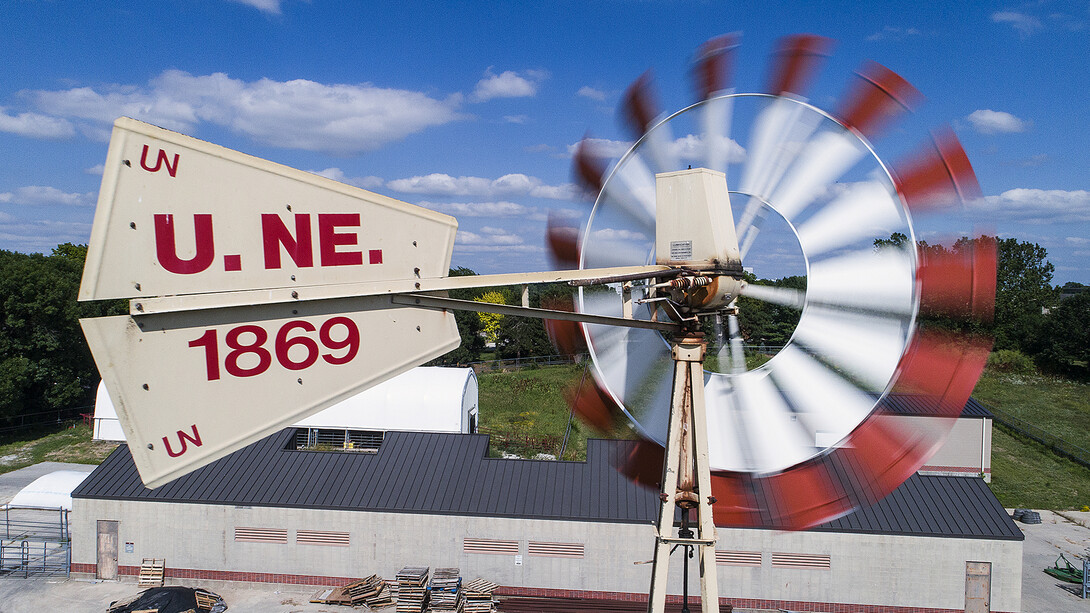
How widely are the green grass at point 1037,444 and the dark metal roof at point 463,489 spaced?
1264 cm

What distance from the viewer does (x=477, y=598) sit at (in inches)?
598

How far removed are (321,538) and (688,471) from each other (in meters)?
12.8

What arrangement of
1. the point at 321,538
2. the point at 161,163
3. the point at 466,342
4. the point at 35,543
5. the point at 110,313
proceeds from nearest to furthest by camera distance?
the point at 161,163 → the point at 321,538 → the point at 35,543 → the point at 110,313 → the point at 466,342

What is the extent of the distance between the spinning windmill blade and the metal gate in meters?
17.1

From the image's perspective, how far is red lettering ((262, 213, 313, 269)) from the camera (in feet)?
13.7

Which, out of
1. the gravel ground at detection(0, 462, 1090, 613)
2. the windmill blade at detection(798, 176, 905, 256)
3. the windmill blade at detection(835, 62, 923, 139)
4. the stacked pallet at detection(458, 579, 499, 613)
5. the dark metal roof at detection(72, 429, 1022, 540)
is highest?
the windmill blade at detection(835, 62, 923, 139)

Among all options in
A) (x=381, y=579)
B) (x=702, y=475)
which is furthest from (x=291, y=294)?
(x=381, y=579)

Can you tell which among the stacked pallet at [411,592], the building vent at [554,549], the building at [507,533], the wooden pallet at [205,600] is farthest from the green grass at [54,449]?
the building vent at [554,549]

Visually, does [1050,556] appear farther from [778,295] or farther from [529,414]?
[529,414]

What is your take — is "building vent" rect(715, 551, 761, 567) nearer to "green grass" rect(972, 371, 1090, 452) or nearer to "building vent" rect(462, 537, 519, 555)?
"building vent" rect(462, 537, 519, 555)

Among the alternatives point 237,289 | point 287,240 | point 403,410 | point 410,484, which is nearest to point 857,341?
point 287,240

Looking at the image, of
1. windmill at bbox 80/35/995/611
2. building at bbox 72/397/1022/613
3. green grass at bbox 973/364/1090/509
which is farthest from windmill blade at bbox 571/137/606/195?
green grass at bbox 973/364/1090/509

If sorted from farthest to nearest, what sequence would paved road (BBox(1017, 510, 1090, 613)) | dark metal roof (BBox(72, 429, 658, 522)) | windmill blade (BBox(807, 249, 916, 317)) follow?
1. paved road (BBox(1017, 510, 1090, 613))
2. dark metal roof (BBox(72, 429, 658, 522))
3. windmill blade (BBox(807, 249, 916, 317))

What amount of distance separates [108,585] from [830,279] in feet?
56.9
